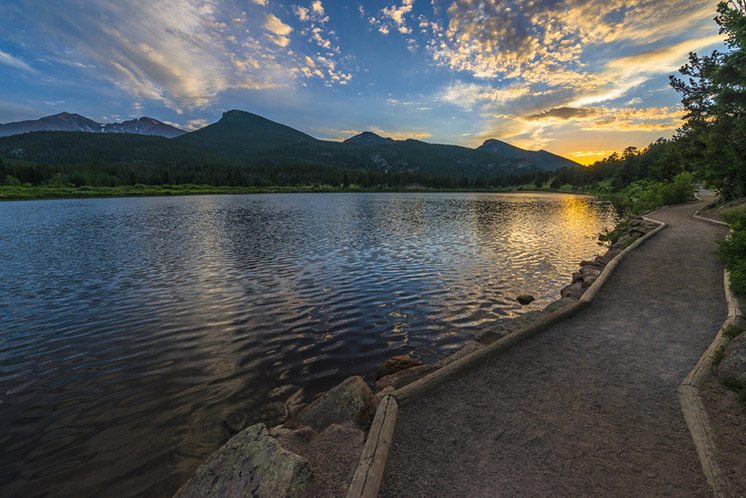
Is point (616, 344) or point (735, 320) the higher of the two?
point (735, 320)

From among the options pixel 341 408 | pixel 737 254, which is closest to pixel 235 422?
pixel 341 408

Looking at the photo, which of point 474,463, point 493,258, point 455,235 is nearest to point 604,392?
point 474,463

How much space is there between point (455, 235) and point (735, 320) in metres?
26.7

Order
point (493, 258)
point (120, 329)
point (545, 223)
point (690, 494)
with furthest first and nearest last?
1. point (545, 223)
2. point (493, 258)
3. point (120, 329)
4. point (690, 494)

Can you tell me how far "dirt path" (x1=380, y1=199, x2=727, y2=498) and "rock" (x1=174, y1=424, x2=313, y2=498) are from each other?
1282 millimetres

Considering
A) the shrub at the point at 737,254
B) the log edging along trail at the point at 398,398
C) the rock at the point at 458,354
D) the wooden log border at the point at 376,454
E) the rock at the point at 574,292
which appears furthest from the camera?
the rock at the point at 574,292

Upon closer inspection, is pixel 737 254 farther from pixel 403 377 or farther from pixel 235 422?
pixel 235 422

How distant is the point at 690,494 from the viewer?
4.70 metres

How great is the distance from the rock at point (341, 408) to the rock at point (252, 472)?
5.75ft

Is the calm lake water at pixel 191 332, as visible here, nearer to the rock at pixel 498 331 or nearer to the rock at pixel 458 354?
the rock at pixel 458 354

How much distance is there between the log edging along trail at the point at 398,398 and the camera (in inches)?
187

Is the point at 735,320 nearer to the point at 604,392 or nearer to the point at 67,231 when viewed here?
the point at 604,392

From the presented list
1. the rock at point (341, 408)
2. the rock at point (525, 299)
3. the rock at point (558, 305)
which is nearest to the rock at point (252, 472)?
the rock at point (341, 408)

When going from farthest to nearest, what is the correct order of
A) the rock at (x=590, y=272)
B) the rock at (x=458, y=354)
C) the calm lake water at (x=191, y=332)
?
the rock at (x=590, y=272) → the rock at (x=458, y=354) → the calm lake water at (x=191, y=332)
